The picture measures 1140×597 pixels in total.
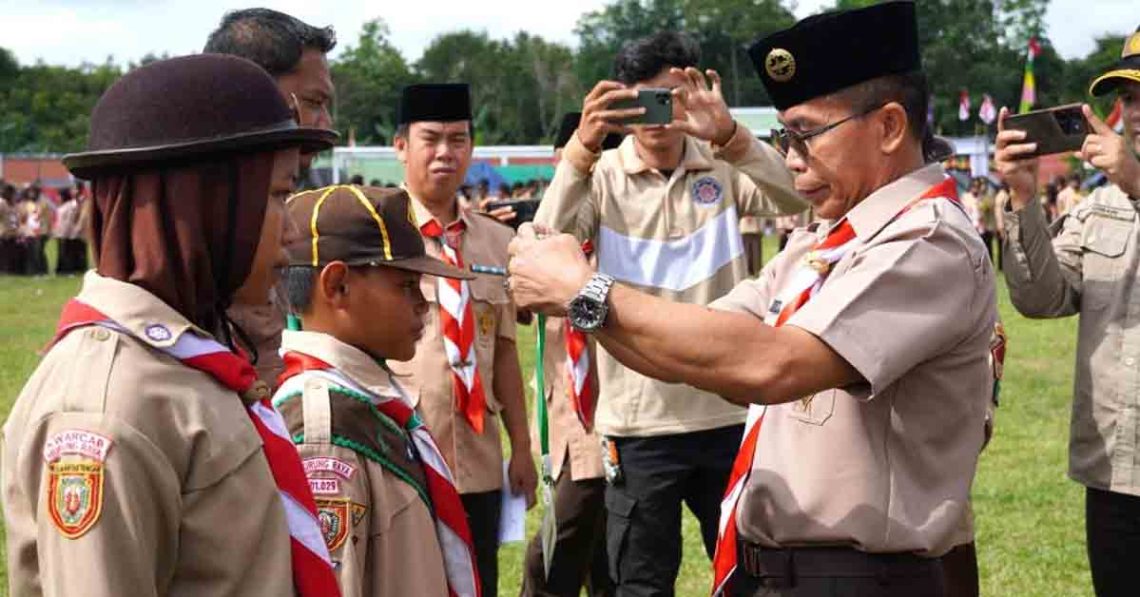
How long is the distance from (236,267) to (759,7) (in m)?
113

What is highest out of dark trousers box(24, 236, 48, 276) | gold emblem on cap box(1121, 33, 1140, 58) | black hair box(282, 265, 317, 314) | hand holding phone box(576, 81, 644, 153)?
gold emblem on cap box(1121, 33, 1140, 58)

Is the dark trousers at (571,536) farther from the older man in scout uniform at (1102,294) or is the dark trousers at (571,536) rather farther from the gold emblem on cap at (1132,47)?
the gold emblem on cap at (1132,47)

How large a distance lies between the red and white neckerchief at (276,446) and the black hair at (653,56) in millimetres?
3524

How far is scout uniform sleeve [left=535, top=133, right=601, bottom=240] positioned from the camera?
533cm

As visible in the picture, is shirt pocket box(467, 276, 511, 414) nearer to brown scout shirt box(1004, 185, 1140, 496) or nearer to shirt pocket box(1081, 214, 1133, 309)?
brown scout shirt box(1004, 185, 1140, 496)

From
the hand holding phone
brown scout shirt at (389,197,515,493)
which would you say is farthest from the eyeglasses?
brown scout shirt at (389,197,515,493)

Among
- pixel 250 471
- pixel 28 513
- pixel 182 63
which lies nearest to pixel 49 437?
pixel 28 513

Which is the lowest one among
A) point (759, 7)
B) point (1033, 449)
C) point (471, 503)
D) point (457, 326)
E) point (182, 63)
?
point (1033, 449)

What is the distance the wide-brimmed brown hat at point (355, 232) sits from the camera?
351 centimetres

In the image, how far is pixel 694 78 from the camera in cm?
513

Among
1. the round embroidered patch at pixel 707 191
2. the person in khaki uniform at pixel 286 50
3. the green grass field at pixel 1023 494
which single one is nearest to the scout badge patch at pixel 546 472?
the round embroidered patch at pixel 707 191

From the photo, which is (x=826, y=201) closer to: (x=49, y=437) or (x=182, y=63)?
(x=182, y=63)

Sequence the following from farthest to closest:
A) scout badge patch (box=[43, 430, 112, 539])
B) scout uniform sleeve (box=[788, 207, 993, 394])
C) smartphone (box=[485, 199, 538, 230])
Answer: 1. smartphone (box=[485, 199, 538, 230])
2. scout uniform sleeve (box=[788, 207, 993, 394])
3. scout badge patch (box=[43, 430, 112, 539])

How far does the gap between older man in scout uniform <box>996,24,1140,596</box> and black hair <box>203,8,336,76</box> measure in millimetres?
Answer: 2339
